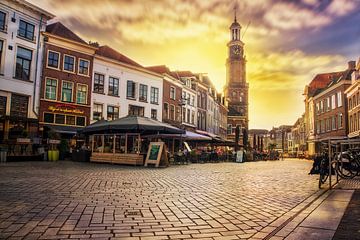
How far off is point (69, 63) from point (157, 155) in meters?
17.0

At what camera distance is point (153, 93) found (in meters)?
39.6

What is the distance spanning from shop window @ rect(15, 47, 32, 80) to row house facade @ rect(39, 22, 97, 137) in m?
1.38

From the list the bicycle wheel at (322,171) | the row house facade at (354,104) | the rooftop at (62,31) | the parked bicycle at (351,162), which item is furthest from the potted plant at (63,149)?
the row house facade at (354,104)

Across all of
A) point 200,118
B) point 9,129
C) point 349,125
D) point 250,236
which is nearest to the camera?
point 250,236

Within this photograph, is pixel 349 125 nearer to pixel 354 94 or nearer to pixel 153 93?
pixel 354 94

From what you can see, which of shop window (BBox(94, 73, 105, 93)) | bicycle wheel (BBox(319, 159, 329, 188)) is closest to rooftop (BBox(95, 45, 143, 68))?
shop window (BBox(94, 73, 105, 93))

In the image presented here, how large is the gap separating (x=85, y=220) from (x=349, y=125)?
4319 centimetres

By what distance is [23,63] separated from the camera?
27203 millimetres

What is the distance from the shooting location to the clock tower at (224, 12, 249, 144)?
8288 cm

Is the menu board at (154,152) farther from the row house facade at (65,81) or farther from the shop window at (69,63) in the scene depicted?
the shop window at (69,63)

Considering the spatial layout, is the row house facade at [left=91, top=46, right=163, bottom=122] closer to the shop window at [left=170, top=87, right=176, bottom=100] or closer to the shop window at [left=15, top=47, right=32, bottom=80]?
the shop window at [left=170, top=87, right=176, bottom=100]

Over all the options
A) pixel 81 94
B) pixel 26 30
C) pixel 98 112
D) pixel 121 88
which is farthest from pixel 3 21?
pixel 121 88

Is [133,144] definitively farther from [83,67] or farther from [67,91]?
[83,67]

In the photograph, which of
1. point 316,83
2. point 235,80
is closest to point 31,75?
point 316,83
